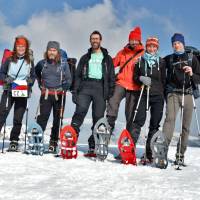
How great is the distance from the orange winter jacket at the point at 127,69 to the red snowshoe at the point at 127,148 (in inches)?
50.7

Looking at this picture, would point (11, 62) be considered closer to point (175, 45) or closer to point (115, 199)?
point (175, 45)

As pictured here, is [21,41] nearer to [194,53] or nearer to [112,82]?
[112,82]

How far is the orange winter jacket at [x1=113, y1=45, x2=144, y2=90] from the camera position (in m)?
8.13

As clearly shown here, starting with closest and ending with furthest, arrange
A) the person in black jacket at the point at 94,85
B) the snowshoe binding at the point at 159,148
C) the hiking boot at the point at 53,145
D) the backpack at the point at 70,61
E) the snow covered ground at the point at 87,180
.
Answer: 1. the snow covered ground at the point at 87,180
2. the snowshoe binding at the point at 159,148
3. the person in black jacket at the point at 94,85
4. the backpack at the point at 70,61
5. the hiking boot at the point at 53,145

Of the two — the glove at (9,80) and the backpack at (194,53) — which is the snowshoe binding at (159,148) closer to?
the backpack at (194,53)

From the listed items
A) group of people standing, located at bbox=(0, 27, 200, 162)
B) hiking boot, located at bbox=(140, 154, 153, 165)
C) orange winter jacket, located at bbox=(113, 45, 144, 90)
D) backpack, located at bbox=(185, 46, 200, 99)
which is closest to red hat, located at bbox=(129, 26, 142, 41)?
group of people standing, located at bbox=(0, 27, 200, 162)

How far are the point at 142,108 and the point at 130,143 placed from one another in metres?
0.97

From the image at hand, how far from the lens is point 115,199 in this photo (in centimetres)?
427

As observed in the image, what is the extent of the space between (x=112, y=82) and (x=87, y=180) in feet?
10.4

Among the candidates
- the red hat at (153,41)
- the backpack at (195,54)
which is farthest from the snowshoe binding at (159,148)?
the red hat at (153,41)

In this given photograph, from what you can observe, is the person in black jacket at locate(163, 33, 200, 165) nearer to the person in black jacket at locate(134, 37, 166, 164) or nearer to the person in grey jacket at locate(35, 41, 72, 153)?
the person in black jacket at locate(134, 37, 166, 164)

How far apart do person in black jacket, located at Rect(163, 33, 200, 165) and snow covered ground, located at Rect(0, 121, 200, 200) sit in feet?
3.06

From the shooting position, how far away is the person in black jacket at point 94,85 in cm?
801

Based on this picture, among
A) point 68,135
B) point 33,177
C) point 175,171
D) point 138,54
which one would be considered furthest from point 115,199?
point 138,54
